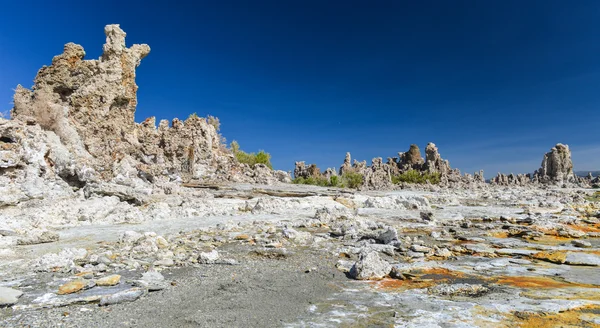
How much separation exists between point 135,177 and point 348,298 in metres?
17.6

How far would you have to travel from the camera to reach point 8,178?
12672 mm

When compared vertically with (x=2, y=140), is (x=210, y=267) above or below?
below

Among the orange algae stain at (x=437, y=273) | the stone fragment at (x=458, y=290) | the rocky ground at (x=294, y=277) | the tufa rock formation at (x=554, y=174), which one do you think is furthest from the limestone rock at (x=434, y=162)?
→ the stone fragment at (x=458, y=290)

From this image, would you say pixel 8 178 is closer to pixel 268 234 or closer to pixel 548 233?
pixel 268 234

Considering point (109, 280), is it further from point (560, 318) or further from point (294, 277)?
point (560, 318)

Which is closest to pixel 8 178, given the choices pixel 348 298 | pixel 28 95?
pixel 28 95

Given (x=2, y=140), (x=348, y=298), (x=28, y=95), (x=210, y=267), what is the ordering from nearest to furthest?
(x=348, y=298) → (x=210, y=267) → (x=2, y=140) → (x=28, y=95)

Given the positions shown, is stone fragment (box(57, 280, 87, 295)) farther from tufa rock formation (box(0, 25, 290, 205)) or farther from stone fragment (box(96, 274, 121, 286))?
tufa rock formation (box(0, 25, 290, 205))

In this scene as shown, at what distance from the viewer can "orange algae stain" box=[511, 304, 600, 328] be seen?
3541mm

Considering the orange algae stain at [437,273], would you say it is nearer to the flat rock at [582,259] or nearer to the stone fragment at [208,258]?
the flat rock at [582,259]

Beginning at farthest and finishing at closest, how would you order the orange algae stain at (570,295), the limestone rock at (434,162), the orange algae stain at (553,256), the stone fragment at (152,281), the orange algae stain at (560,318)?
1. the limestone rock at (434,162)
2. the orange algae stain at (553,256)
3. the stone fragment at (152,281)
4. the orange algae stain at (570,295)
5. the orange algae stain at (560,318)

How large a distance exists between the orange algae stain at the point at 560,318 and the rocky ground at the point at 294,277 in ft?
0.06

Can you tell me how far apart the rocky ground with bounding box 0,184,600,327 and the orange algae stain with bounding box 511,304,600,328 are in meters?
0.02

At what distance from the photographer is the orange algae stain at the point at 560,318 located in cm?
354
